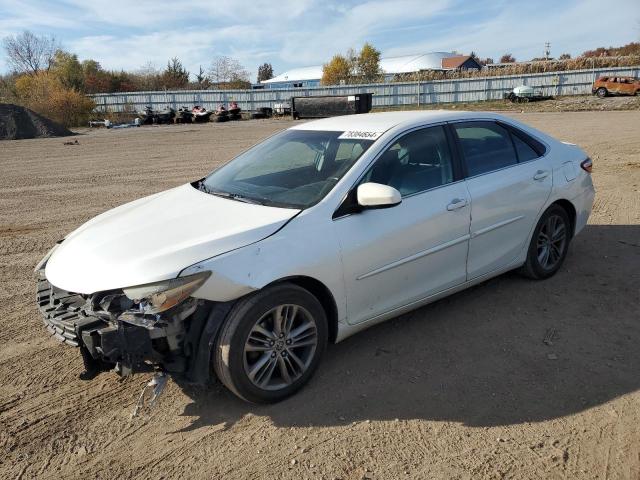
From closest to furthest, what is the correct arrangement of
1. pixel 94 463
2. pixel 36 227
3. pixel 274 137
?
pixel 94 463
pixel 274 137
pixel 36 227

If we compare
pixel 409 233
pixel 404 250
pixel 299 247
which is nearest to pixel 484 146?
pixel 409 233

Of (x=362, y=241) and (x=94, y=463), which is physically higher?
(x=362, y=241)

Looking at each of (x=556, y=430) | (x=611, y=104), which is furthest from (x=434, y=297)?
(x=611, y=104)

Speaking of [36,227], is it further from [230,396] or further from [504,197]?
[504,197]

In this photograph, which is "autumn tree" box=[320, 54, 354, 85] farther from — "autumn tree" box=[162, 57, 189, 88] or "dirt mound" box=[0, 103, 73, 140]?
"dirt mound" box=[0, 103, 73, 140]

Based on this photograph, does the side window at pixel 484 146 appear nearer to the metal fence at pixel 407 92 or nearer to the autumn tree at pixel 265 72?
the metal fence at pixel 407 92

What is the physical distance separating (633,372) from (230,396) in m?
2.65

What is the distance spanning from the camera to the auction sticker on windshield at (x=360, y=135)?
12.8ft

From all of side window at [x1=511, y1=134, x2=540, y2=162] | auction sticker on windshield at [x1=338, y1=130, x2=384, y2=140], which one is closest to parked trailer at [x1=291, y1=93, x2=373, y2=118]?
side window at [x1=511, y1=134, x2=540, y2=162]

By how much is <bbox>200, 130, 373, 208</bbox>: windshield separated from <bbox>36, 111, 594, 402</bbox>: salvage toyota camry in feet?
0.05

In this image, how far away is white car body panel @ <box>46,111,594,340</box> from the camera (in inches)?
119

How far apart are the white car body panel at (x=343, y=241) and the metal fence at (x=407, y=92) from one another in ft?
135

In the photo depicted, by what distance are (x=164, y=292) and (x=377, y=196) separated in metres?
1.44

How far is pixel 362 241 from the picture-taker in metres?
3.46
